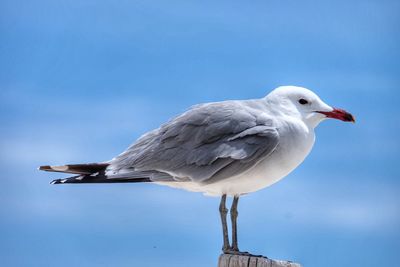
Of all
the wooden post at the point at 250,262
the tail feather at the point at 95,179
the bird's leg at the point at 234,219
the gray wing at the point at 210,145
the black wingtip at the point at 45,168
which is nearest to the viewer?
the wooden post at the point at 250,262

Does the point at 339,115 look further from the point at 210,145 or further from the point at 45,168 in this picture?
the point at 45,168

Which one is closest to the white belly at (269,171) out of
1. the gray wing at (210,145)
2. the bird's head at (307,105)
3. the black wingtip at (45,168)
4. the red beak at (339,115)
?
the gray wing at (210,145)

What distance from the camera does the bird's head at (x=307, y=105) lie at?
7.25 metres

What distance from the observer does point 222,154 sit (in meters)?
6.71

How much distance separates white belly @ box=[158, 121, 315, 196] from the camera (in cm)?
676

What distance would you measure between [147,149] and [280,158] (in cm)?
145

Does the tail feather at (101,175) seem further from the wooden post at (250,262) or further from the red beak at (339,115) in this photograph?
the red beak at (339,115)

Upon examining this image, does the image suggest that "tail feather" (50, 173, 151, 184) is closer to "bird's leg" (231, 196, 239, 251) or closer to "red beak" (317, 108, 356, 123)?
"bird's leg" (231, 196, 239, 251)

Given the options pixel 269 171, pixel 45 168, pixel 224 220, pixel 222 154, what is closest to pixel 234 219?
pixel 224 220

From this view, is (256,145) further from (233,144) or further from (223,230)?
(223,230)

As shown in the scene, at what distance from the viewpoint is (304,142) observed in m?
7.00

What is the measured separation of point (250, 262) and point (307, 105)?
2.01 m

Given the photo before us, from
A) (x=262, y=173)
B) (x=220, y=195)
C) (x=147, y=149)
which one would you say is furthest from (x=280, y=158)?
(x=147, y=149)

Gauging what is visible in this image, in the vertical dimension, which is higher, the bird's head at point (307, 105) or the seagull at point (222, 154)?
the bird's head at point (307, 105)
